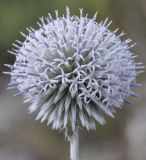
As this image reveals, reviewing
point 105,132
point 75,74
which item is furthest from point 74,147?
point 105,132

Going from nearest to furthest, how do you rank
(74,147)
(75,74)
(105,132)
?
1. (74,147)
2. (75,74)
3. (105,132)

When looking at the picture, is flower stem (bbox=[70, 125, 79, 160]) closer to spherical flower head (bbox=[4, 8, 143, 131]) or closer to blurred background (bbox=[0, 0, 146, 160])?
spherical flower head (bbox=[4, 8, 143, 131])

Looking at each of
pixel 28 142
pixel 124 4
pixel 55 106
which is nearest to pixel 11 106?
pixel 28 142

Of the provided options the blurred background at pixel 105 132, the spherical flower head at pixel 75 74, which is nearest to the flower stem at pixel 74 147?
the spherical flower head at pixel 75 74

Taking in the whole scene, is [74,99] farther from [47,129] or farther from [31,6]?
[31,6]

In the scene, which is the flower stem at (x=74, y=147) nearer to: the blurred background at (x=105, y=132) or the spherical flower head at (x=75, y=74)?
the spherical flower head at (x=75, y=74)

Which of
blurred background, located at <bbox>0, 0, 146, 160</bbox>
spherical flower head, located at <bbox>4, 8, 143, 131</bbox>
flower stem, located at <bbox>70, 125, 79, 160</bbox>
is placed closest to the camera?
flower stem, located at <bbox>70, 125, 79, 160</bbox>

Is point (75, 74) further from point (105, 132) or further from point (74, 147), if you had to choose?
point (105, 132)

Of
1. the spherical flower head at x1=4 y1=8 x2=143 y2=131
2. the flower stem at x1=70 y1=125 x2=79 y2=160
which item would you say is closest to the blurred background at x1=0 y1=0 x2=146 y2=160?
the spherical flower head at x1=4 y1=8 x2=143 y2=131
